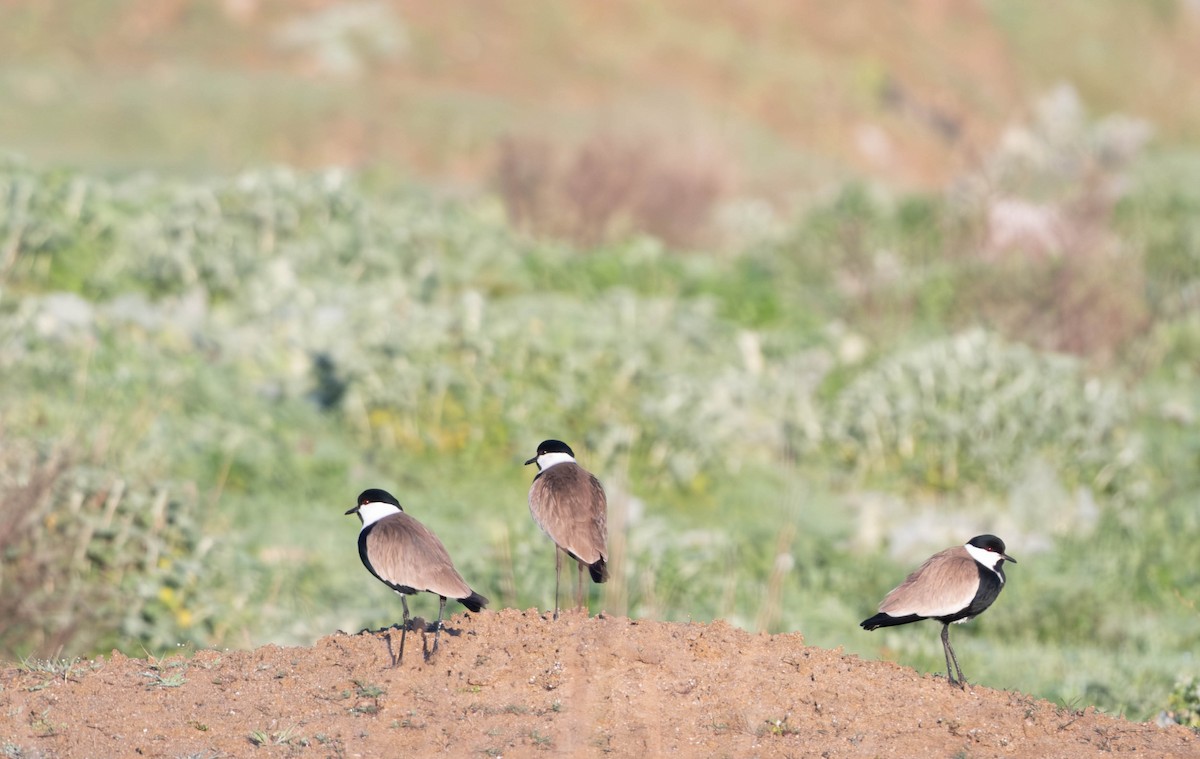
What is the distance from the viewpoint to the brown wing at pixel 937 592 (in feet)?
16.8

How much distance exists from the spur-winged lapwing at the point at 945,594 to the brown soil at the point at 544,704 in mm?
201

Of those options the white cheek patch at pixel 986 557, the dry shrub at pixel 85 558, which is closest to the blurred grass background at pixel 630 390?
the dry shrub at pixel 85 558

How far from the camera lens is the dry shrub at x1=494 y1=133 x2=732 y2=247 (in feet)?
57.5

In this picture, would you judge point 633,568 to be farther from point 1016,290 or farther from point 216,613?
point 1016,290

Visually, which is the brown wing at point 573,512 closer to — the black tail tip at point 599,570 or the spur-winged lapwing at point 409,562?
the black tail tip at point 599,570

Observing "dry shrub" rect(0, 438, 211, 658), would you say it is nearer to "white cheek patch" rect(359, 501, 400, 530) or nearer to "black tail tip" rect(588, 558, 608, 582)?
"white cheek patch" rect(359, 501, 400, 530)

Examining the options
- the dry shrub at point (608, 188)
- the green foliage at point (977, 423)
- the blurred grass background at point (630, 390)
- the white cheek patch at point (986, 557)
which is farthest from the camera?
the dry shrub at point (608, 188)

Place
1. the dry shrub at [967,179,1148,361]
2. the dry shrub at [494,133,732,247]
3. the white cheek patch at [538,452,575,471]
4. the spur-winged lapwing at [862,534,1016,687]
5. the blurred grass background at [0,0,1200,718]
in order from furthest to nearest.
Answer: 1. the dry shrub at [494,133,732,247]
2. the dry shrub at [967,179,1148,361]
3. the blurred grass background at [0,0,1200,718]
4. the white cheek patch at [538,452,575,471]
5. the spur-winged lapwing at [862,534,1016,687]

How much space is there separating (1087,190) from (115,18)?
19.8 meters

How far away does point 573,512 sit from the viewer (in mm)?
5332

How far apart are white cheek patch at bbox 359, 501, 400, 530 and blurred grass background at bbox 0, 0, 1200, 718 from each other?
1.81 m

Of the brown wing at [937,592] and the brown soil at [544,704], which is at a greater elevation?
the brown wing at [937,592]

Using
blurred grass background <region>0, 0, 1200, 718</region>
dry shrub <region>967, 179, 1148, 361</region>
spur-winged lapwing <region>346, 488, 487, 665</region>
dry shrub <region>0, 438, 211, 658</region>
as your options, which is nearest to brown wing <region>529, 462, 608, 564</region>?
spur-winged lapwing <region>346, 488, 487, 665</region>

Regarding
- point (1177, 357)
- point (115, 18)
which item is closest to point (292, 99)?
point (115, 18)
